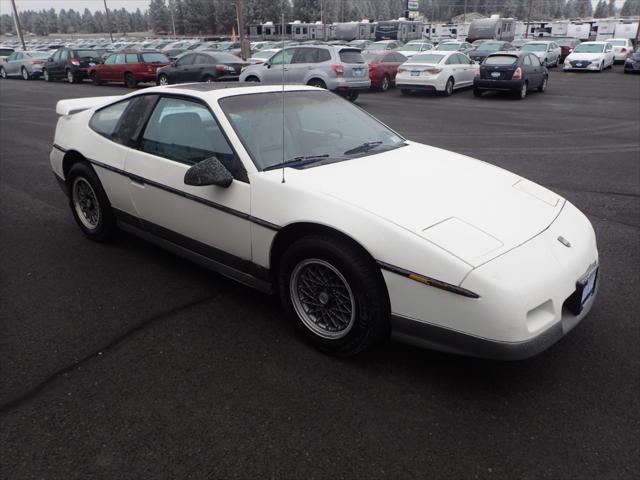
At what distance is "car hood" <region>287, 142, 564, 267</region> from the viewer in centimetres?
262

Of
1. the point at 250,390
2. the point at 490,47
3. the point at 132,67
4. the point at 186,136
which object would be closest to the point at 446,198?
the point at 250,390

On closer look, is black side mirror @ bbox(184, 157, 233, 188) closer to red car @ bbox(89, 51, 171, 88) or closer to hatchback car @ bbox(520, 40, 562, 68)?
red car @ bbox(89, 51, 171, 88)

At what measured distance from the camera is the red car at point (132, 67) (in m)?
20.9

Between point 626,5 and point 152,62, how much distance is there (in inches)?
7226

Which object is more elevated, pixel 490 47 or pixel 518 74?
pixel 490 47

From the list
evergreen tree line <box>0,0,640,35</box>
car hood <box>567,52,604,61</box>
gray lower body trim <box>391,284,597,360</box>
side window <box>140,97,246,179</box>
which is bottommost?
car hood <box>567,52,604,61</box>

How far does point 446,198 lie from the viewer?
2.98 meters

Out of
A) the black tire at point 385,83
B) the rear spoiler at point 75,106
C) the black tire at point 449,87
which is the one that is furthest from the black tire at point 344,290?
the black tire at point 385,83

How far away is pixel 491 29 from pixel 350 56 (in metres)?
32.3

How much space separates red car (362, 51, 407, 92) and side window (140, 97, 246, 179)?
15840mm

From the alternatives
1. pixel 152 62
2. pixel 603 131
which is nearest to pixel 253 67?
pixel 152 62

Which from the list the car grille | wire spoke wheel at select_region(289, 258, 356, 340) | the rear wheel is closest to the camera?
wire spoke wheel at select_region(289, 258, 356, 340)

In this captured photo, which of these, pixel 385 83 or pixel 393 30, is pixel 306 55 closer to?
pixel 385 83

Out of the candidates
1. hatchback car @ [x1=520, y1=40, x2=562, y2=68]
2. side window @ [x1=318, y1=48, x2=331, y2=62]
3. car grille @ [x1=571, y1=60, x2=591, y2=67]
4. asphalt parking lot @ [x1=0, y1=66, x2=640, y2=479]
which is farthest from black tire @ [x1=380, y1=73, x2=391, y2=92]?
asphalt parking lot @ [x1=0, y1=66, x2=640, y2=479]
